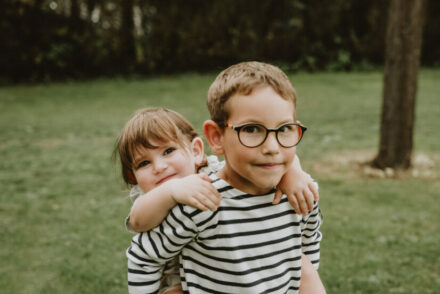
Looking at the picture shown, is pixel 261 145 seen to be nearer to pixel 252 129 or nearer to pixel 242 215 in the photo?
pixel 252 129

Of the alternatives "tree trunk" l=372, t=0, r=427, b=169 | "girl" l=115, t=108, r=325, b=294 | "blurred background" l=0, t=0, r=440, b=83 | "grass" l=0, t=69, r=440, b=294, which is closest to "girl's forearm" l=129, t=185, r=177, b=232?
"girl" l=115, t=108, r=325, b=294

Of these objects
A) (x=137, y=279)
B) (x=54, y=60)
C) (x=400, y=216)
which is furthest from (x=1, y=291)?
(x=54, y=60)

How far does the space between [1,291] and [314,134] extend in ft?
17.7

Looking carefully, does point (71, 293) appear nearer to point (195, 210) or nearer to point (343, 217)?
point (195, 210)

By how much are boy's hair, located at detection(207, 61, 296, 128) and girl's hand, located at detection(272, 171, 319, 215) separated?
0.28 m

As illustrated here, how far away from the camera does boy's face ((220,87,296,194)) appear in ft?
4.93

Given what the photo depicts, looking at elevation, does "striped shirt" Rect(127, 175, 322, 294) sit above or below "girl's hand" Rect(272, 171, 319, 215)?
below

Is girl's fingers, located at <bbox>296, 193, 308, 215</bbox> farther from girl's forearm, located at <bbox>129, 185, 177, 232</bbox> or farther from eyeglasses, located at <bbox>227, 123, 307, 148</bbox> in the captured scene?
girl's forearm, located at <bbox>129, 185, 177, 232</bbox>

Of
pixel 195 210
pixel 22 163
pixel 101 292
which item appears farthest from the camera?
pixel 22 163

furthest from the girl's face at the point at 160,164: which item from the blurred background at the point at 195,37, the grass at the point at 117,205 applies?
the blurred background at the point at 195,37

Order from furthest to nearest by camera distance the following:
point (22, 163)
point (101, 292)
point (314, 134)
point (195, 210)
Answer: point (314, 134) < point (22, 163) < point (101, 292) < point (195, 210)

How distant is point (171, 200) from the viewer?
5.20 ft

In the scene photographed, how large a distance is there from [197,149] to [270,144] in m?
0.71

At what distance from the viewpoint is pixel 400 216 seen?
4.43 meters
